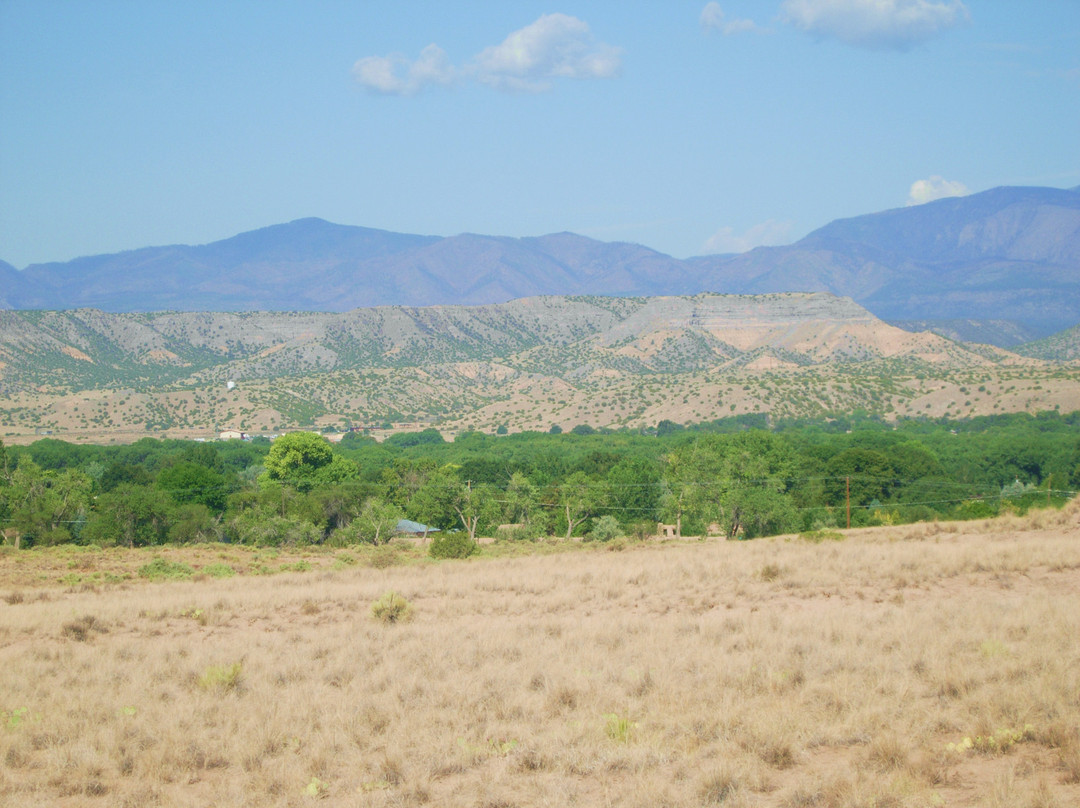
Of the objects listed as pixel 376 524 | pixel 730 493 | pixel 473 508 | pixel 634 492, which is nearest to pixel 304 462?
pixel 473 508

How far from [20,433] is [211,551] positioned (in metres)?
123

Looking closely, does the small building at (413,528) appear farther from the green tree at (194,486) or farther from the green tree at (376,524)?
the green tree at (194,486)

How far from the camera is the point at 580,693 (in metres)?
11.8

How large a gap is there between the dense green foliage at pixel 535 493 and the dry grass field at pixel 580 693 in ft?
66.1

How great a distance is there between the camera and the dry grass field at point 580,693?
899 cm

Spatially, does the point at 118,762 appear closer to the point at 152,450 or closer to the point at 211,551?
the point at 211,551

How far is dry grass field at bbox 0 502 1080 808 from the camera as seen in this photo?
8.99m

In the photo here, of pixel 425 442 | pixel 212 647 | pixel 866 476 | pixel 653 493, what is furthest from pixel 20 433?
pixel 212 647

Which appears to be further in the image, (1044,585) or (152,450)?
(152,450)

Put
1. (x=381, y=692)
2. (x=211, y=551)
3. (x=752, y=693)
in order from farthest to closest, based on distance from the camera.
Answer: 1. (x=211, y=551)
2. (x=381, y=692)
3. (x=752, y=693)

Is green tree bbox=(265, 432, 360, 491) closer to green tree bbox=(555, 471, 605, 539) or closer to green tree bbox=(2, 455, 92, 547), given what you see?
green tree bbox=(2, 455, 92, 547)

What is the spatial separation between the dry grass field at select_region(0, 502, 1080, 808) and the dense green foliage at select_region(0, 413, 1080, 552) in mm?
20149

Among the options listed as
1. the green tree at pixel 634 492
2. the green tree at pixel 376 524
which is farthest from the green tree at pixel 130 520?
the green tree at pixel 634 492

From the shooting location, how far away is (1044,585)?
17.7 metres
